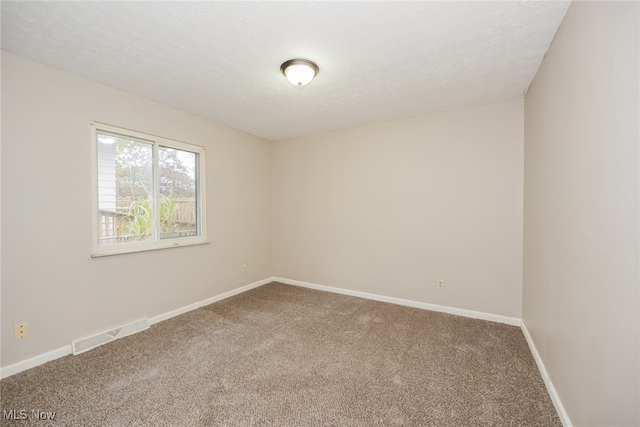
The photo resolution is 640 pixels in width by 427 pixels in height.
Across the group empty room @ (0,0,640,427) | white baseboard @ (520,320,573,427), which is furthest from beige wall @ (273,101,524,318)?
white baseboard @ (520,320,573,427)

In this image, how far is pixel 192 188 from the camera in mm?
3541

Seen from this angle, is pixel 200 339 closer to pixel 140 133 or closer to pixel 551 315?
pixel 140 133

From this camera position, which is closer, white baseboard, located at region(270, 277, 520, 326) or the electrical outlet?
the electrical outlet

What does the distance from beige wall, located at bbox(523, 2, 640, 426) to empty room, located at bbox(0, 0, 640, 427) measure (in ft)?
0.05

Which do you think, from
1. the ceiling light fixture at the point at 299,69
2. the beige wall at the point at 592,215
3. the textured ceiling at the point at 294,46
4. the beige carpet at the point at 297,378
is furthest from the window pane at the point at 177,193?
the beige wall at the point at 592,215

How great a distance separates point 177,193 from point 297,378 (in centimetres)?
260

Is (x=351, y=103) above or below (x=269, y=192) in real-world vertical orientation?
above

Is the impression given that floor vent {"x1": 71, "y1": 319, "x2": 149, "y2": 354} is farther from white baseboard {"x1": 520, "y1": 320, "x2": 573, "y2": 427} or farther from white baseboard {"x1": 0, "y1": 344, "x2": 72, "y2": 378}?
white baseboard {"x1": 520, "y1": 320, "x2": 573, "y2": 427}

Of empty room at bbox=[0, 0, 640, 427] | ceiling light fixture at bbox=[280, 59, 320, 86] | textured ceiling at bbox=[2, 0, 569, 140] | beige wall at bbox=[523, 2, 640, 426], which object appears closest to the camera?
beige wall at bbox=[523, 2, 640, 426]

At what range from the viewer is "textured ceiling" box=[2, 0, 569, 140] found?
162cm

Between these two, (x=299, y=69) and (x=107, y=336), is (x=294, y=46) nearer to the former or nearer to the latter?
(x=299, y=69)

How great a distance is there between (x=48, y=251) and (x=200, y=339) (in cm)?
150

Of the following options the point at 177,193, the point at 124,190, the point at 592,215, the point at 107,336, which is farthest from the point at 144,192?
the point at 592,215

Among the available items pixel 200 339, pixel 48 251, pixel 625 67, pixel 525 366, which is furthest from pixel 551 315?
pixel 48 251
